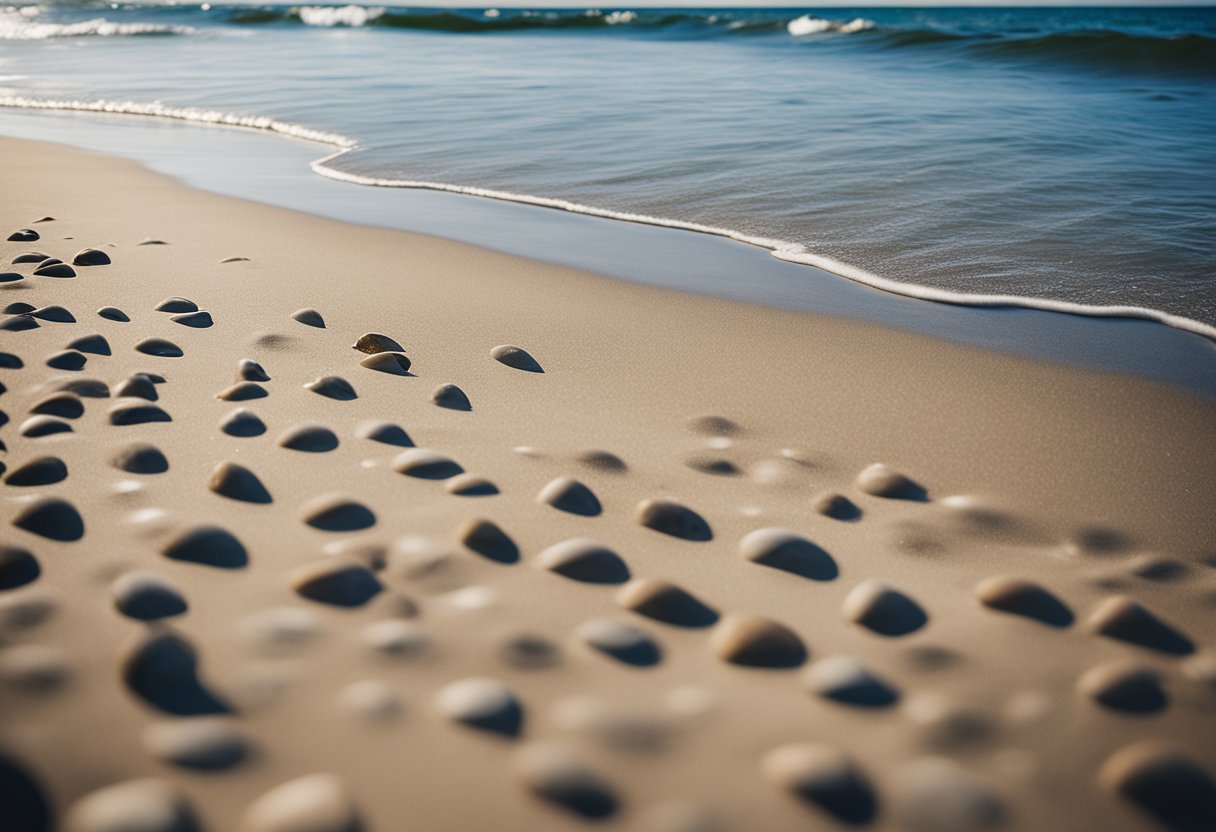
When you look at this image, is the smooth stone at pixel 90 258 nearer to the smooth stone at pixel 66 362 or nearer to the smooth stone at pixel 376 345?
the smooth stone at pixel 66 362

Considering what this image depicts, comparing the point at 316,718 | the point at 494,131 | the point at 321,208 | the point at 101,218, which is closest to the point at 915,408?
the point at 316,718

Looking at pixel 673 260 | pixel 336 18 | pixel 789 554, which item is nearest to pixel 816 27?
pixel 336 18

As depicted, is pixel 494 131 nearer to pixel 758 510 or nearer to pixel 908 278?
pixel 908 278

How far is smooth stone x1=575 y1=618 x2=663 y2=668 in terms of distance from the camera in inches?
49.2

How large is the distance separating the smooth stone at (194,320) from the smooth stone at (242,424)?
778mm

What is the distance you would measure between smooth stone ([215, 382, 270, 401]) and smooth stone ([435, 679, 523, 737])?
1169 mm

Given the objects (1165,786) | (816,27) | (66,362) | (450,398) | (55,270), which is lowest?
(1165,786)

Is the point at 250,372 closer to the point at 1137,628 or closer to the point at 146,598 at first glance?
the point at 146,598

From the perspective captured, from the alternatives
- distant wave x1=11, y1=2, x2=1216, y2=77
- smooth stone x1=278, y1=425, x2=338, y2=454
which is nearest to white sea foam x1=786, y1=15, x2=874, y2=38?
distant wave x1=11, y1=2, x2=1216, y2=77

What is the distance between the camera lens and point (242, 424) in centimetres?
188

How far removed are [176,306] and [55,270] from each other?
0.66m

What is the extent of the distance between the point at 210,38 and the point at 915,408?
75.5 ft

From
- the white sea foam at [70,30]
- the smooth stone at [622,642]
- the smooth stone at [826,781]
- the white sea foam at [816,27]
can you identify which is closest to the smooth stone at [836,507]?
the smooth stone at [622,642]

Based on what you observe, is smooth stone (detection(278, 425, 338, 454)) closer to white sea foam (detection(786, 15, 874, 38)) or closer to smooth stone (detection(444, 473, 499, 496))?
smooth stone (detection(444, 473, 499, 496))
